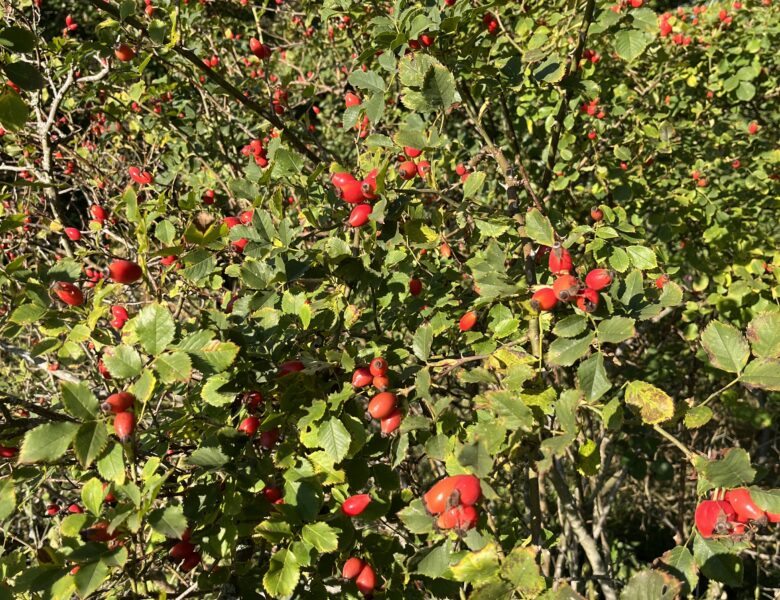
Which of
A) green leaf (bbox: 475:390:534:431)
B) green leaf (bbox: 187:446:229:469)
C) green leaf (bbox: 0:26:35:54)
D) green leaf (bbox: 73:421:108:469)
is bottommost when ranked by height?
green leaf (bbox: 187:446:229:469)

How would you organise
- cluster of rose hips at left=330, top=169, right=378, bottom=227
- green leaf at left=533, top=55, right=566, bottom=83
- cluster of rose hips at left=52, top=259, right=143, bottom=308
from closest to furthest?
1. cluster of rose hips at left=52, top=259, right=143, bottom=308
2. cluster of rose hips at left=330, top=169, right=378, bottom=227
3. green leaf at left=533, top=55, right=566, bottom=83

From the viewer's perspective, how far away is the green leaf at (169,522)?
101cm

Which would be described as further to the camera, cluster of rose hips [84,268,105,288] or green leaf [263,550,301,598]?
cluster of rose hips [84,268,105,288]

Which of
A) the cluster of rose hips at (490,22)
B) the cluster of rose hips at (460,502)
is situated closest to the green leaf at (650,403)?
the cluster of rose hips at (460,502)

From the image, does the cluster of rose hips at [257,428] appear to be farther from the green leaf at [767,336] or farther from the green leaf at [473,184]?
the green leaf at [767,336]

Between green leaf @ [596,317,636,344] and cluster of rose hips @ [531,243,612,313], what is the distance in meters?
0.05

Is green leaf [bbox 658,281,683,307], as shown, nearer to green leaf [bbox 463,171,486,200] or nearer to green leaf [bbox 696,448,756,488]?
green leaf [bbox 696,448,756,488]

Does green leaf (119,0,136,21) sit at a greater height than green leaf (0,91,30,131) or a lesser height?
greater

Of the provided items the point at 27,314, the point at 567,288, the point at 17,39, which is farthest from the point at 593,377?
the point at 17,39

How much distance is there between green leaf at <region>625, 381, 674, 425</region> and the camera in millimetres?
1104

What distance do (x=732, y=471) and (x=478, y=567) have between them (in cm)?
52

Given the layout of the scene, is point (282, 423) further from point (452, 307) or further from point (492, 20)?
point (492, 20)

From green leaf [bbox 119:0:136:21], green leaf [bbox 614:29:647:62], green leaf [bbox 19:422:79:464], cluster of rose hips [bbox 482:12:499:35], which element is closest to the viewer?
green leaf [bbox 19:422:79:464]

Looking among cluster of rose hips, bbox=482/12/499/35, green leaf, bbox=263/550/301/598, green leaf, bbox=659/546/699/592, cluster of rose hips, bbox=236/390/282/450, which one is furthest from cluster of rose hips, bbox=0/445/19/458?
cluster of rose hips, bbox=482/12/499/35
